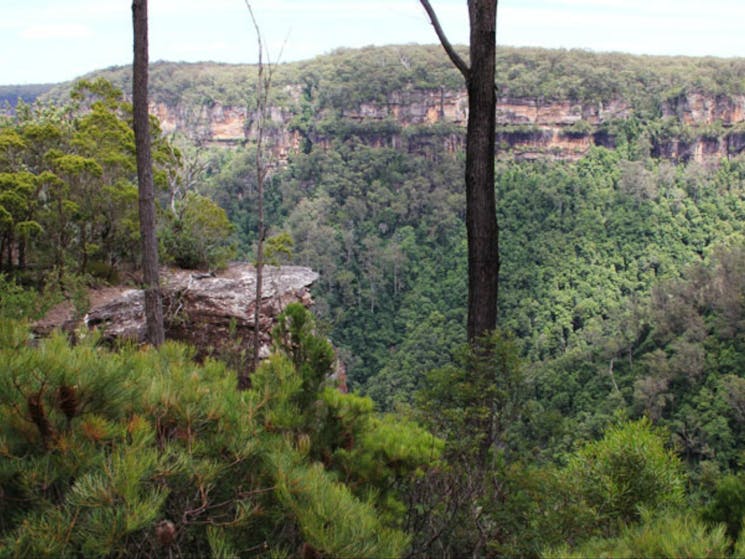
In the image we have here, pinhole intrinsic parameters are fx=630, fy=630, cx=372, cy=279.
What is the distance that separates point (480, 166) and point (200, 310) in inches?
151

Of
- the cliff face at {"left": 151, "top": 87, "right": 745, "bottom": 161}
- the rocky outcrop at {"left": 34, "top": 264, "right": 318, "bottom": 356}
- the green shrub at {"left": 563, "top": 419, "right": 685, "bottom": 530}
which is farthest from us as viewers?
the cliff face at {"left": 151, "top": 87, "right": 745, "bottom": 161}

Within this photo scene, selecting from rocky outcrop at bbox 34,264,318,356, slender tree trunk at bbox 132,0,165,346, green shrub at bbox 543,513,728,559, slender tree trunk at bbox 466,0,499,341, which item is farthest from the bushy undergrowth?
rocky outcrop at bbox 34,264,318,356

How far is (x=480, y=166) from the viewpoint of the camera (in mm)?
3107

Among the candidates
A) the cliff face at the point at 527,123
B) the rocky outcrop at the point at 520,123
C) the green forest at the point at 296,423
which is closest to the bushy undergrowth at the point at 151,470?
the green forest at the point at 296,423

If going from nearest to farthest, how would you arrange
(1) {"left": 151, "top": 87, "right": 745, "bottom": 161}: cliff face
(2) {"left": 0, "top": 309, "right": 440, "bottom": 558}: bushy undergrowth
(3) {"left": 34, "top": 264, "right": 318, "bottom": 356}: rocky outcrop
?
(2) {"left": 0, "top": 309, "right": 440, "bottom": 558}: bushy undergrowth
(3) {"left": 34, "top": 264, "right": 318, "bottom": 356}: rocky outcrop
(1) {"left": 151, "top": 87, "right": 745, "bottom": 161}: cliff face

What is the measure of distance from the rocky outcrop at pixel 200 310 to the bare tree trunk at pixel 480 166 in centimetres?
243

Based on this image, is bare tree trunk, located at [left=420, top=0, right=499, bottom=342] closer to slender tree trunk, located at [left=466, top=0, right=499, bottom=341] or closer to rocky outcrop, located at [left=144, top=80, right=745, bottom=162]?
slender tree trunk, located at [left=466, top=0, right=499, bottom=341]

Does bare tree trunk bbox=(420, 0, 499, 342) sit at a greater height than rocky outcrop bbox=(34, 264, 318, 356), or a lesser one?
greater

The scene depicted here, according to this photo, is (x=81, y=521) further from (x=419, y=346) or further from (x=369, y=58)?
(x=369, y=58)

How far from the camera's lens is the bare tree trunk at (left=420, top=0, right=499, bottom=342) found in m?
3.04

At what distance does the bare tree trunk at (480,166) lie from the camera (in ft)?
9.97

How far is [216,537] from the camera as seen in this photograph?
1147 millimetres

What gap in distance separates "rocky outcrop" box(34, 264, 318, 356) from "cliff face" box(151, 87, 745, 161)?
36526mm

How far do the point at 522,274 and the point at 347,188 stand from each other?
47.5 feet
